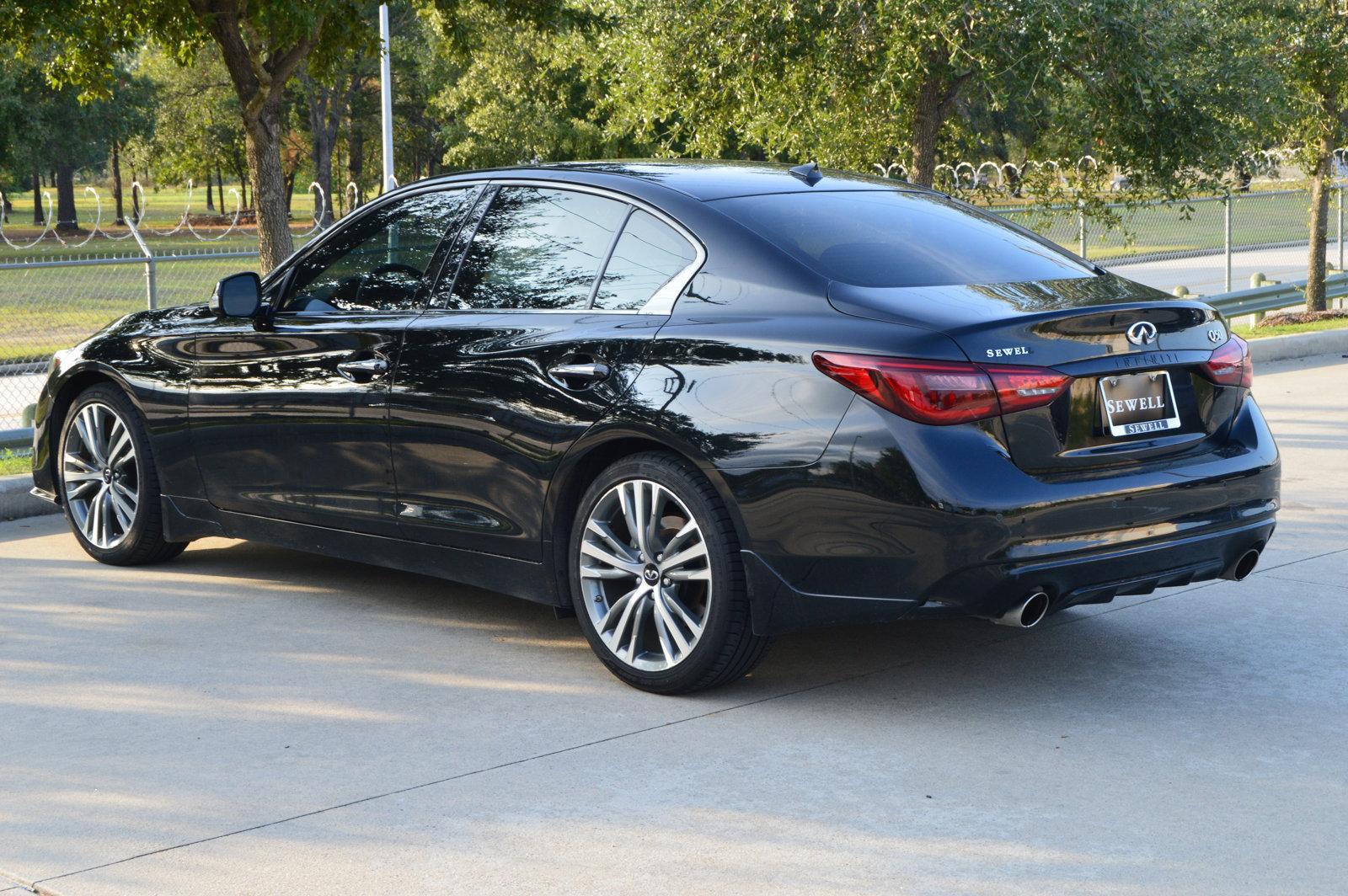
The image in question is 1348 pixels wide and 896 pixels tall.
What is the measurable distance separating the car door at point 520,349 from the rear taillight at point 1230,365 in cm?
163

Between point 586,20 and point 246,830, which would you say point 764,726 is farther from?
point 586,20

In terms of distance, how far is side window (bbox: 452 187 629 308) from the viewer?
554cm

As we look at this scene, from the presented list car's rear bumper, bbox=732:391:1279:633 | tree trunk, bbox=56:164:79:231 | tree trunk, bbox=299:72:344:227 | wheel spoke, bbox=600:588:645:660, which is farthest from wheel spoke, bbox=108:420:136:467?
tree trunk, bbox=56:164:79:231

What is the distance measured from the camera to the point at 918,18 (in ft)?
42.0

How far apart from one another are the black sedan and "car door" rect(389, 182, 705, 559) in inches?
0.4

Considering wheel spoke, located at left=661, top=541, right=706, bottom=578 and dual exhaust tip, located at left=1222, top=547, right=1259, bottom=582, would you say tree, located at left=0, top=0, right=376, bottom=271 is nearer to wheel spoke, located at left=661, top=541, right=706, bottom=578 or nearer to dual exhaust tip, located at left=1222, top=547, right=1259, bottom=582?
wheel spoke, located at left=661, top=541, right=706, bottom=578

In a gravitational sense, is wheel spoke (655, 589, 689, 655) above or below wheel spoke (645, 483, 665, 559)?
below

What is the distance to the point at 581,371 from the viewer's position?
5273 millimetres

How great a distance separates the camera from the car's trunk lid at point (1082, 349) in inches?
185

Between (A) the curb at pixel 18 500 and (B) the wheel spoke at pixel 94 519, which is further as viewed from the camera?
(A) the curb at pixel 18 500

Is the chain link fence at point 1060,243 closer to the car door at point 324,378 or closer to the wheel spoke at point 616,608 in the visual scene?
the car door at point 324,378

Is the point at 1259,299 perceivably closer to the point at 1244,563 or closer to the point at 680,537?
the point at 1244,563

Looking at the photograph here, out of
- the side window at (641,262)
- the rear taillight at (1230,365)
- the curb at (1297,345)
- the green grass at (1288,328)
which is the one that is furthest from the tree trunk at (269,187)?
the green grass at (1288,328)

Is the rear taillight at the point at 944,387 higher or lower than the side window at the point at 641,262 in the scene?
lower
